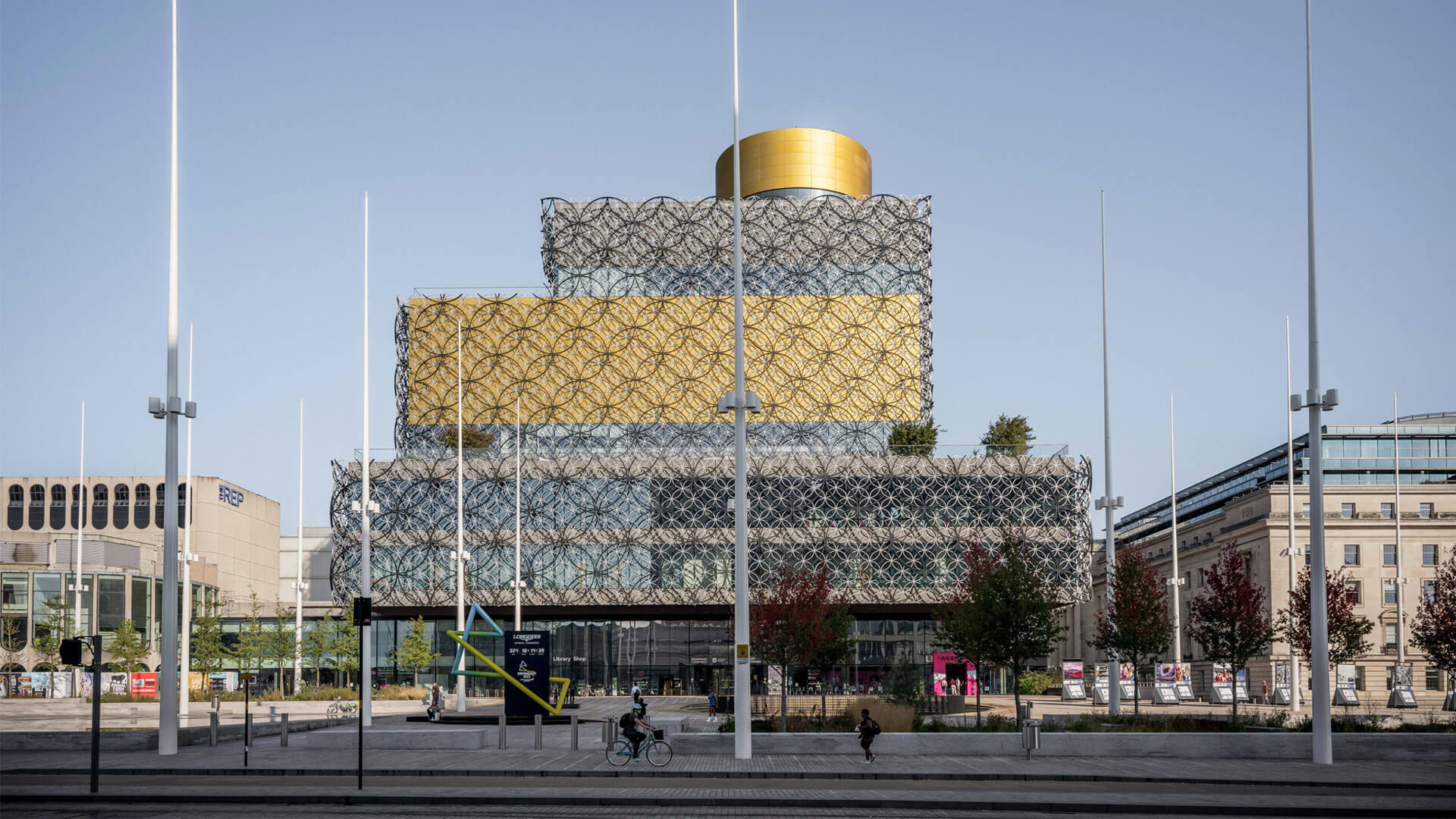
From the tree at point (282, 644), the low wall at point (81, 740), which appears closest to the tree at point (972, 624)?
the low wall at point (81, 740)

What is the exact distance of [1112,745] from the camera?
102 ft

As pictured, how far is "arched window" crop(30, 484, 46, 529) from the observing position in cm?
12788

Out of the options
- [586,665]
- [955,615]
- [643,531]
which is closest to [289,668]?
[586,665]

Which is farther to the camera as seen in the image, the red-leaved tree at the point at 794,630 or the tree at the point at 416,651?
the tree at the point at 416,651

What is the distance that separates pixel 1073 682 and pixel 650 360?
3467 centimetres

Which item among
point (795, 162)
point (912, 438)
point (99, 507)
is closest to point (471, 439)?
point (912, 438)

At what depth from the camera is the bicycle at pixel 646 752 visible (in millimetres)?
29156

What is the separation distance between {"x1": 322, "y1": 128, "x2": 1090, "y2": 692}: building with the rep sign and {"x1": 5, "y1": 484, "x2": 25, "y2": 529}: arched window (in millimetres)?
67736

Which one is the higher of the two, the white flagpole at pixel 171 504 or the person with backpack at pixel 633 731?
the white flagpole at pixel 171 504

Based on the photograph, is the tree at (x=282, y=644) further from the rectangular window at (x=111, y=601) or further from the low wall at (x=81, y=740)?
the low wall at (x=81, y=740)

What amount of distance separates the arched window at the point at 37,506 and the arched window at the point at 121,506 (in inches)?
306

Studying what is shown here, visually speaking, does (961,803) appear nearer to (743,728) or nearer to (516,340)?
(743,728)

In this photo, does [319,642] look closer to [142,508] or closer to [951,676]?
[951,676]

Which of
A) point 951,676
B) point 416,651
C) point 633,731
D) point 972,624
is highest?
point 972,624
